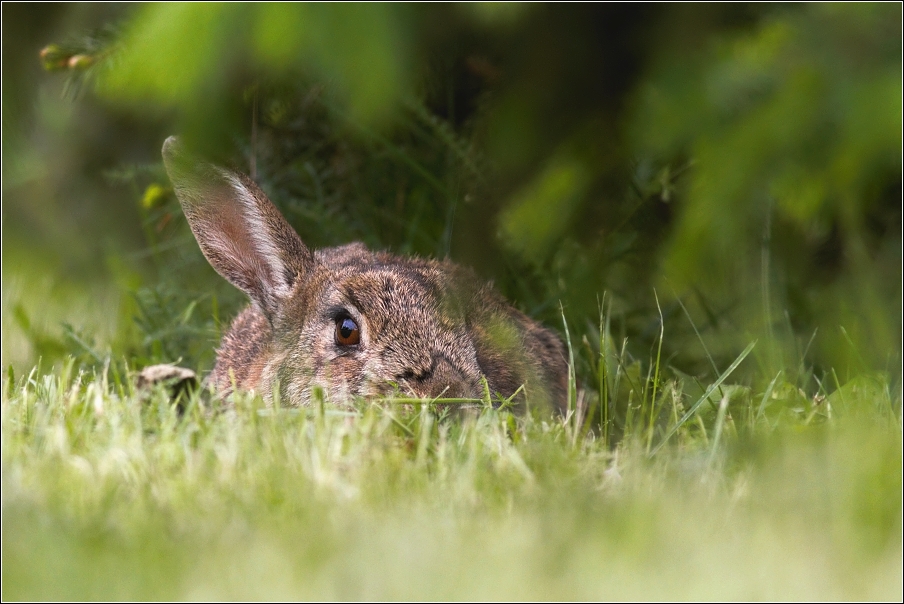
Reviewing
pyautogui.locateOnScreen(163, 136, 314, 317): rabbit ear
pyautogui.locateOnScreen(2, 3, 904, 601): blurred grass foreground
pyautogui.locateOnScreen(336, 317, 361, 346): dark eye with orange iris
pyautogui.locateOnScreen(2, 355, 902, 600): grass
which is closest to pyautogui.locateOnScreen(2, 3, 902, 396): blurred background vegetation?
pyautogui.locateOnScreen(2, 3, 904, 601): blurred grass foreground

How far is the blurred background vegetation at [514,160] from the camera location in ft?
10.4

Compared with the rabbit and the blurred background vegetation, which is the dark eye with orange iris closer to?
the rabbit

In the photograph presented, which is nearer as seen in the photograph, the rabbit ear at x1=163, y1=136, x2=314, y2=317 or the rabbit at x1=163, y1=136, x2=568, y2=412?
the rabbit at x1=163, y1=136, x2=568, y2=412

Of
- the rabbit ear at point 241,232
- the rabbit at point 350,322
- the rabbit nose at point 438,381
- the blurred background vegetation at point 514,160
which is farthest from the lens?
the rabbit ear at point 241,232

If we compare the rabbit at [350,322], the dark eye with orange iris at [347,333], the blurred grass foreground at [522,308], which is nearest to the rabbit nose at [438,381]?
the rabbit at [350,322]

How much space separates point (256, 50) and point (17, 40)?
197cm

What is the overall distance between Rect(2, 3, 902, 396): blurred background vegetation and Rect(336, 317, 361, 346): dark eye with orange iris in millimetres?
565

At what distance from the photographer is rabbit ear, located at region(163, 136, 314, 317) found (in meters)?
4.20

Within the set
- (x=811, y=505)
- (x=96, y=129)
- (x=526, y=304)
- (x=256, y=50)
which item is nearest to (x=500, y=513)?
(x=811, y=505)

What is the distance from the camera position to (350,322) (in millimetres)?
4039

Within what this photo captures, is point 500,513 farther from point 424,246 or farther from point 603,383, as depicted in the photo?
point 424,246

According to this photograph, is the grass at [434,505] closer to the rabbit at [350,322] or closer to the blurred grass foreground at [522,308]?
the blurred grass foreground at [522,308]

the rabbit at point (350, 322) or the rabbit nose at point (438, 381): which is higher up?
the rabbit at point (350, 322)

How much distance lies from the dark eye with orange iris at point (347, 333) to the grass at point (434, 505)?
2.71 ft
